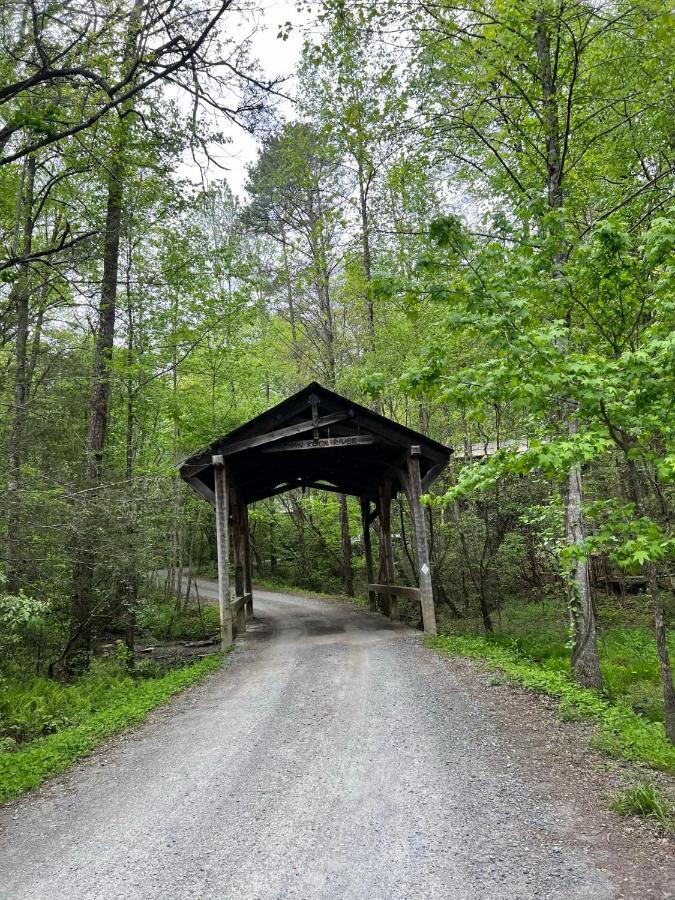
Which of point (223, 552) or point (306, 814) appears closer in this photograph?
point (306, 814)

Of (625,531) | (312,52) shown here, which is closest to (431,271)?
(625,531)

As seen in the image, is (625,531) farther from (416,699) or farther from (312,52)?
(312,52)

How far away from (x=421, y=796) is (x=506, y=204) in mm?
8514

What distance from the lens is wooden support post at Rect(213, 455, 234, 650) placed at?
945 centimetres

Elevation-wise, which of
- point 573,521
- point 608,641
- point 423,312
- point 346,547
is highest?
point 423,312

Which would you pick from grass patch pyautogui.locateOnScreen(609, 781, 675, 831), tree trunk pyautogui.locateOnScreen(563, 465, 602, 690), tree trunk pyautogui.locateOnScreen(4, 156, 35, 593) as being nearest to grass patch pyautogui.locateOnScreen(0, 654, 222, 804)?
tree trunk pyautogui.locateOnScreen(4, 156, 35, 593)

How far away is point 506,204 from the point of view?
27.7ft

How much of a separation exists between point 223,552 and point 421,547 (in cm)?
375

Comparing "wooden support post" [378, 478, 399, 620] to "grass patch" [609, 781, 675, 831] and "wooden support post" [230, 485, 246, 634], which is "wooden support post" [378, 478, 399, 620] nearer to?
"wooden support post" [230, 485, 246, 634]

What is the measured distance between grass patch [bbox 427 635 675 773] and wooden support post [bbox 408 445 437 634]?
1501mm

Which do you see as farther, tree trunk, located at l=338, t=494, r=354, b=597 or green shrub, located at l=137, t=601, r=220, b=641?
tree trunk, located at l=338, t=494, r=354, b=597

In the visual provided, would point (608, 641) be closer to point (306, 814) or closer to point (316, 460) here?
point (316, 460)

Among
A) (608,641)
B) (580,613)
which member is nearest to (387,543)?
(608,641)

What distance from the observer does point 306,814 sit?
10.7 feet
